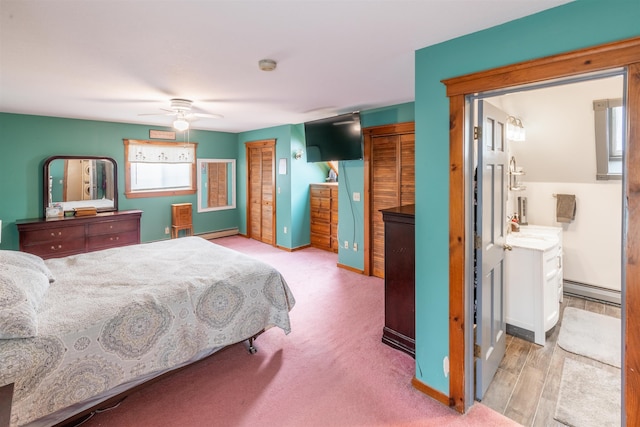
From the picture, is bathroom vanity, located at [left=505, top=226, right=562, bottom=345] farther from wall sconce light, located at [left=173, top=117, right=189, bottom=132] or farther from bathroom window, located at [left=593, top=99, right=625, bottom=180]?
wall sconce light, located at [left=173, top=117, right=189, bottom=132]

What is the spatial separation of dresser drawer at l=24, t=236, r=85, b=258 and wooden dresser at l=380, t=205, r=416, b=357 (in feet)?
15.0

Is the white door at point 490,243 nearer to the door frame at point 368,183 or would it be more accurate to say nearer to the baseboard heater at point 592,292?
the baseboard heater at point 592,292

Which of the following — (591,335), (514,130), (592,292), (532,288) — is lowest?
(591,335)

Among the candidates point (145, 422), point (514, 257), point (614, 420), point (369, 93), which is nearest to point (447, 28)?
point (369, 93)

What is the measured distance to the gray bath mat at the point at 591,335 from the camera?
254 centimetres

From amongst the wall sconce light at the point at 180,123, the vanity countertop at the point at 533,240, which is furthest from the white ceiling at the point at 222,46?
the vanity countertop at the point at 533,240

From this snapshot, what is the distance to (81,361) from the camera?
1.72m

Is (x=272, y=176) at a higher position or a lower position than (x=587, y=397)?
higher

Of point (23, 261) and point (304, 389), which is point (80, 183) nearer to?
point (23, 261)

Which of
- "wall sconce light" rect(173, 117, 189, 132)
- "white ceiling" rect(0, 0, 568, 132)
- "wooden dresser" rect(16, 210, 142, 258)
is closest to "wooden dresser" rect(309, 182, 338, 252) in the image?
"white ceiling" rect(0, 0, 568, 132)

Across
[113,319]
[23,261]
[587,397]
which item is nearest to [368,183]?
[587,397]

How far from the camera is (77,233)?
4629 millimetres

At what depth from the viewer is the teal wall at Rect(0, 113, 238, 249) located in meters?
4.43

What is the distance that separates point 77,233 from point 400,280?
15.4ft
